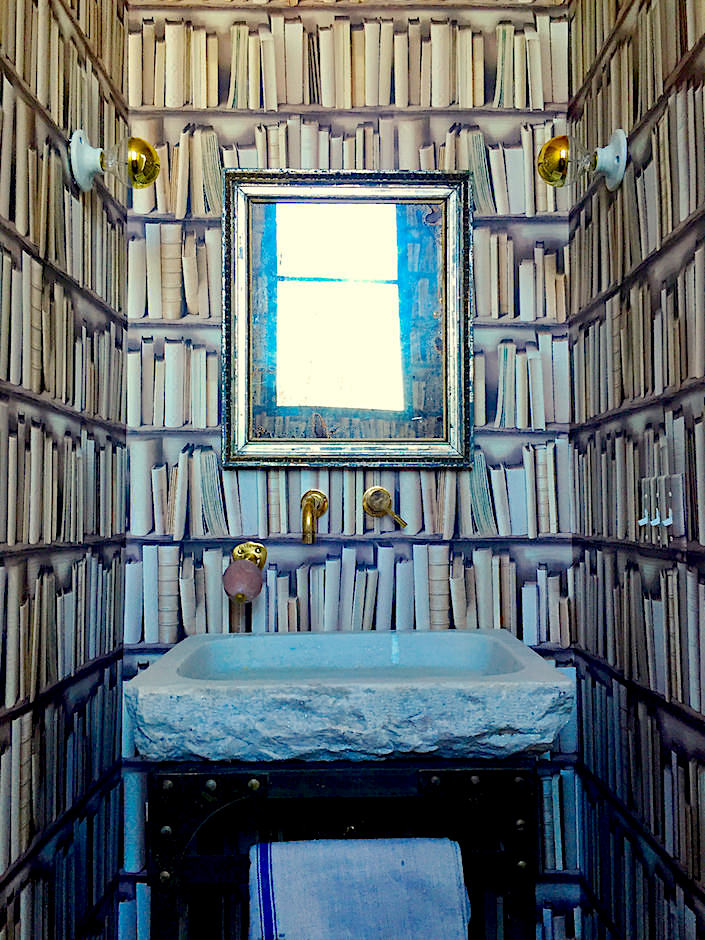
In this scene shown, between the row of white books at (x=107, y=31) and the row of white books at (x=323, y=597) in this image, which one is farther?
the row of white books at (x=323, y=597)

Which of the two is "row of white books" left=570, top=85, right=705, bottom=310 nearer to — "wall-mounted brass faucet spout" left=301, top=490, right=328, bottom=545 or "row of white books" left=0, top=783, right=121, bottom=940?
"wall-mounted brass faucet spout" left=301, top=490, right=328, bottom=545

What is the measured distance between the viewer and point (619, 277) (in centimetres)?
150

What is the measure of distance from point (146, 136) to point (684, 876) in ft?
5.86

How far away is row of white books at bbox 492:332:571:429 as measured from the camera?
71.3 inches

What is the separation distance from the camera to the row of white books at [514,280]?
5.94 ft

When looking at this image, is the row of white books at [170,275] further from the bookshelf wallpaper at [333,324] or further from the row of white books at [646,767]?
the row of white books at [646,767]

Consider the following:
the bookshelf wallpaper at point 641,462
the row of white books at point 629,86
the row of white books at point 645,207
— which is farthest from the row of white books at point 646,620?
the row of white books at point 629,86

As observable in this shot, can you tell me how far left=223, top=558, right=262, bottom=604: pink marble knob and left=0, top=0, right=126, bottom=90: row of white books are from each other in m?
0.95

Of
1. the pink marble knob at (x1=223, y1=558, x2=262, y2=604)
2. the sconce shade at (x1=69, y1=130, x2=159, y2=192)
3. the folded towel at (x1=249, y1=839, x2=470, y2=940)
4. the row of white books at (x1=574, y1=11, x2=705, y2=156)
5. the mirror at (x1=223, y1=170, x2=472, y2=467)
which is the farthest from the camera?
the mirror at (x1=223, y1=170, x2=472, y2=467)

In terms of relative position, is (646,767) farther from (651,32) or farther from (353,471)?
(651,32)

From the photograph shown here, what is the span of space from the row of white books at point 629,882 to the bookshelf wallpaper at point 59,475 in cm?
101

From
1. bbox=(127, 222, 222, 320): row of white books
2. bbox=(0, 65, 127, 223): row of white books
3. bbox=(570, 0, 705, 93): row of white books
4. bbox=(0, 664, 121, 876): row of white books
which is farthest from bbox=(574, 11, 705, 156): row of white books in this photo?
bbox=(0, 664, 121, 876): row of white books

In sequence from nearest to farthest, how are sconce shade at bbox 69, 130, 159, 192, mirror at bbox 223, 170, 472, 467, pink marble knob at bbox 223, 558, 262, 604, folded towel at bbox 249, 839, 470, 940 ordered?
1. folded towel at bbox 249, 839, 470, 940
2. sconce shade at bbox 69, 130, 159, 192
3. pink marble knob at bbox 223, 558, 262, 604
4. mirror at bbox 223, 170, 472, 467

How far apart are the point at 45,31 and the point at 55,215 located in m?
0.29
